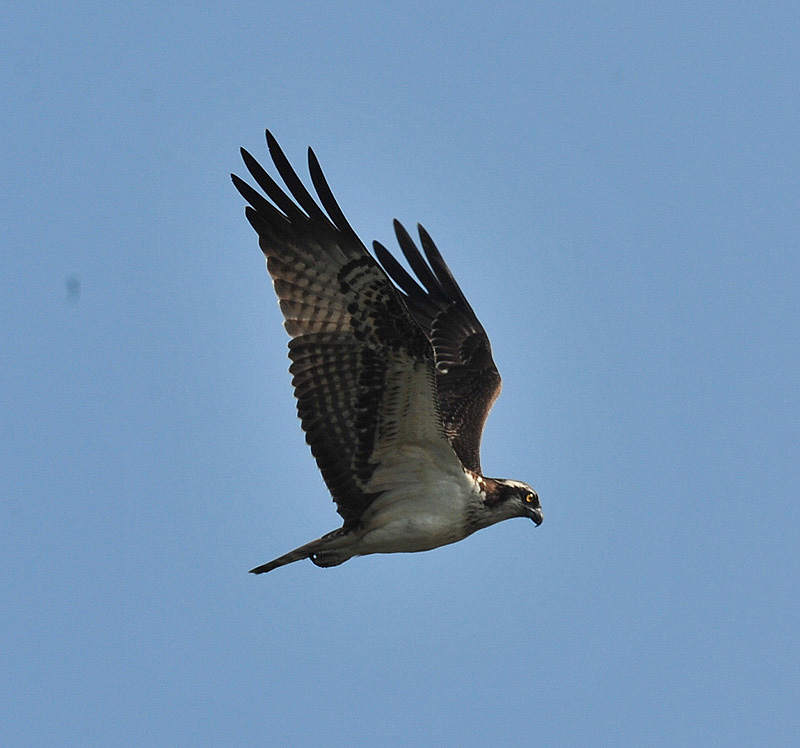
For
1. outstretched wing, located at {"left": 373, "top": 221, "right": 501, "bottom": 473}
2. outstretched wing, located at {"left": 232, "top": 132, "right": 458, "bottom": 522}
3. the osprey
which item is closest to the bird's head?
the osprey

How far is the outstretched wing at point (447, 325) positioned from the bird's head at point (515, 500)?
182 cm

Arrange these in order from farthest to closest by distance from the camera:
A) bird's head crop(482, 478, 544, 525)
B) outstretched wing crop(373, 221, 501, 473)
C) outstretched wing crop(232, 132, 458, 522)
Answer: outstretched wing crop(373, 221, 501, 473) → bird's head crop(482, 478, 544, 525) → outstretched wing crop(232, 132, 458, 522)

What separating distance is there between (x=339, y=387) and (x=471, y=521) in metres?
1.49

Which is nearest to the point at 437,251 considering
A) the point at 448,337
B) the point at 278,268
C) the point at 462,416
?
the point at 448,337

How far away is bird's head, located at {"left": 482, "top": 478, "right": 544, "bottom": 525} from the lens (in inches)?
407

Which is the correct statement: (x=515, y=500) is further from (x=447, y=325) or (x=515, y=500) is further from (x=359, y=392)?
(x=447, y=325)

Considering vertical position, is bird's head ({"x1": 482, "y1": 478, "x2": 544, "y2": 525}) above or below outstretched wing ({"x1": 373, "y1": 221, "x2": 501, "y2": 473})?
below

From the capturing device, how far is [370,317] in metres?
9.55

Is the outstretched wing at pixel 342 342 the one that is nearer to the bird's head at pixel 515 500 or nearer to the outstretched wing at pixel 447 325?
the bird's head at pixel 515 500

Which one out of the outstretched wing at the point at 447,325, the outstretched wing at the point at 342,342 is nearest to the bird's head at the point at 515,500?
the outstretched wing at the point at 342,342

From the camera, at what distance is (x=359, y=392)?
379 inches

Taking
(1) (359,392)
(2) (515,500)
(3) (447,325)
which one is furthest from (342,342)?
(3) (447,325)

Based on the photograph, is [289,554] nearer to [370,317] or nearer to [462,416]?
[370,317]

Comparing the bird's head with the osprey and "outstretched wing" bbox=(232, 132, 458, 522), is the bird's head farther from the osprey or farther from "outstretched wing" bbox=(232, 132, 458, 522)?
"outstretched wing" bbox=(232, 132, 458, 522)
